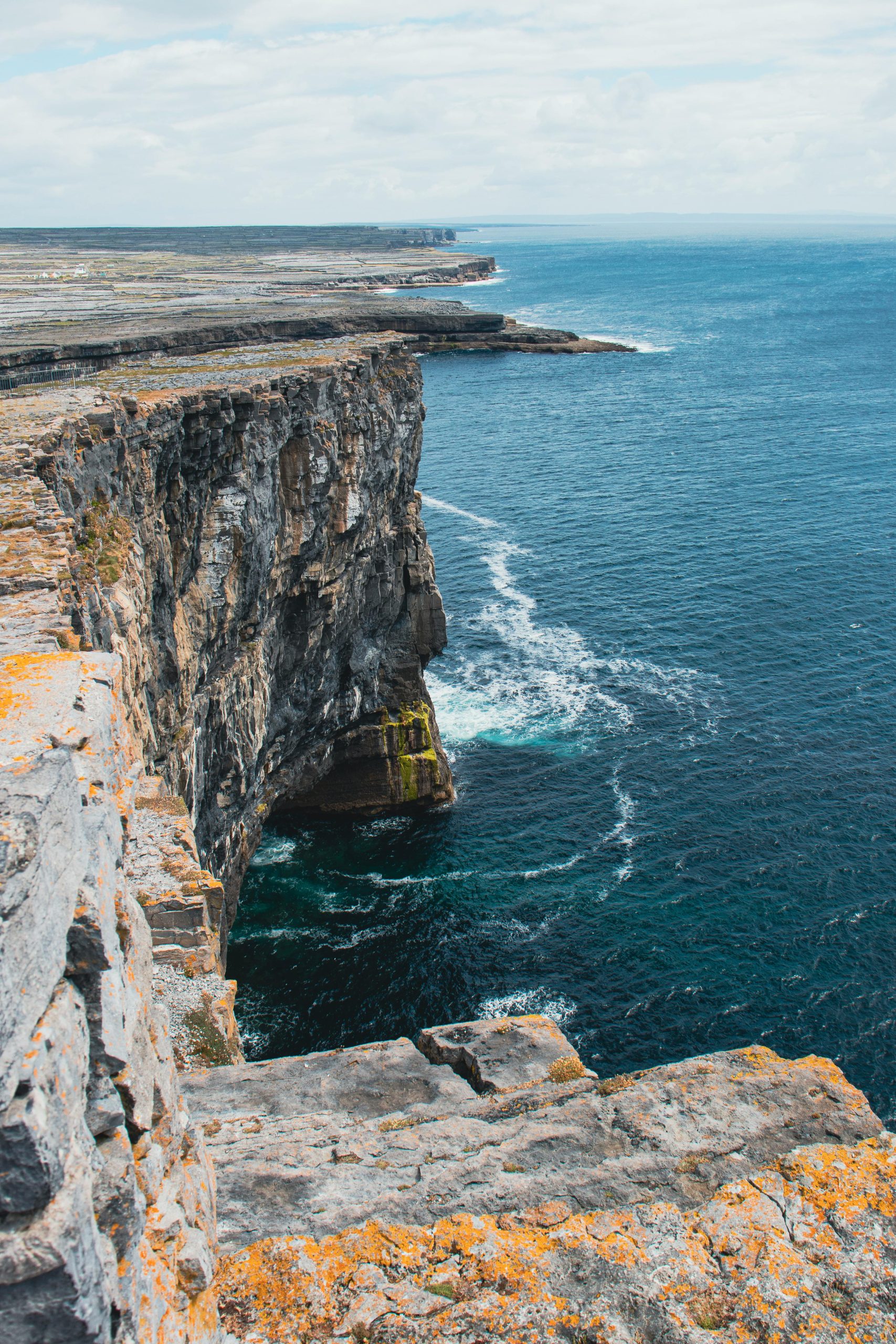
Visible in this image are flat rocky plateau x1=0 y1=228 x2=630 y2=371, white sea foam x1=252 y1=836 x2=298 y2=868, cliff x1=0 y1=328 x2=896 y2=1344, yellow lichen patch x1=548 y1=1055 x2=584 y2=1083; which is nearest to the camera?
cliff x1=0 y1=328 x2=896 y2=1344

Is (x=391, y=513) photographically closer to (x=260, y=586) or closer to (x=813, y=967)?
(x=260, y=586)

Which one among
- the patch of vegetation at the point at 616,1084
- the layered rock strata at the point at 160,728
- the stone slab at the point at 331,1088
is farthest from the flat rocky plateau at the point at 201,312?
the patch of vegetation at the point at 616,1084

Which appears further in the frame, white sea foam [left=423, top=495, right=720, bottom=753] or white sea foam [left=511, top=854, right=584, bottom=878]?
white sea foam [left=423, top=495, right=720, bottom=753]

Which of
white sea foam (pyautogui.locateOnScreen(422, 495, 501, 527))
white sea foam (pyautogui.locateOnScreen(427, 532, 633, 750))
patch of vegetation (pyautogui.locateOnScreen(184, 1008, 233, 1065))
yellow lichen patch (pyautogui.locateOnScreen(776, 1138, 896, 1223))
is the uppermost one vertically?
yellow lichen patch (pyautogui.locateOnScreen(776, 1138, 896, 1223))

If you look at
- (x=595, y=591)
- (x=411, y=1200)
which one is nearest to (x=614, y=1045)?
(x=411, y=1200)

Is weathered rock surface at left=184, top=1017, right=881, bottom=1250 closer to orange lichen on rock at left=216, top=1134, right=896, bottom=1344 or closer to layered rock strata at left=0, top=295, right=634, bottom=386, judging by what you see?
orange lichen on rock at left=216, top=1134, right=896, bottom=1344

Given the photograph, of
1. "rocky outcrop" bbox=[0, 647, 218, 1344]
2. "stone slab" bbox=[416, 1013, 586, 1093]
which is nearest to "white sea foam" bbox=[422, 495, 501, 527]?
"stone slab" bbox=[416, 1013, 586, 1093]
